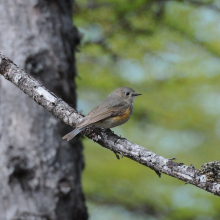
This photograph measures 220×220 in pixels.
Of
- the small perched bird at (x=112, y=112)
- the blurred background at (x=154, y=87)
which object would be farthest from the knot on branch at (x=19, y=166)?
the blurred background at (x=154, y=87)

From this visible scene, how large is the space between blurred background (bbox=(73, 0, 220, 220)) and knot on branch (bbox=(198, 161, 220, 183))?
278 cm

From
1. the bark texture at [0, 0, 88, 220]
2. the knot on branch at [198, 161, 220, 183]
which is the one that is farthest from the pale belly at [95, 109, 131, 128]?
→ the knot on branch at [198, 161, 220, 183]

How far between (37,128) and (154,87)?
286cm

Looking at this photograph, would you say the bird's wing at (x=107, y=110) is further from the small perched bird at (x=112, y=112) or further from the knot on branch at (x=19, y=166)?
the knot on branch at (x=19, y=166)

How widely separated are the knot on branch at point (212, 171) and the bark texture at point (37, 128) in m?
2.20

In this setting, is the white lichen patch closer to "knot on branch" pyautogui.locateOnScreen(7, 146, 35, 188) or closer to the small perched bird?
the small perched bird

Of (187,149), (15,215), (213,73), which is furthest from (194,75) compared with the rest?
(15,215)

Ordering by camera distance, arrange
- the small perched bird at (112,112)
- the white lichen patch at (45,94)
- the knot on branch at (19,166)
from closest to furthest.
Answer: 1. the white lichen patch at (45,94)
2. the small perched bird at (112,112)
3. the knot on branch at (19,166)

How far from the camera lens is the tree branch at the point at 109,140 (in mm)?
2535

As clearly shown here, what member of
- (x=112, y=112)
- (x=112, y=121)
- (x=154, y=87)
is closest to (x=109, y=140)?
(x=112, y=121)

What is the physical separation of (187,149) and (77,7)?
423 centimetres

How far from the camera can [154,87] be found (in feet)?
20.8

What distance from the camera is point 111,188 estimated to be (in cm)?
691

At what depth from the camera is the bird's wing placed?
3787 millimetres
